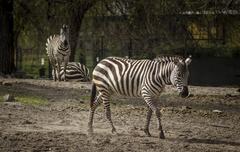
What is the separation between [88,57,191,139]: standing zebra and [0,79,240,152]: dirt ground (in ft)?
1.97

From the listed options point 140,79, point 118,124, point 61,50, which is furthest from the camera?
point 61,50

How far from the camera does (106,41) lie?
1013 inches

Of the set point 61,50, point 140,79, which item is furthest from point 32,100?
point 61,50

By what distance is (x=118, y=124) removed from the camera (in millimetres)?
11570

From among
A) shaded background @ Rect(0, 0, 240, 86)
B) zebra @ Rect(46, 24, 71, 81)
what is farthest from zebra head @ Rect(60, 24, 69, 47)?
shaded background @ Rect(0, 0, 240, 86)

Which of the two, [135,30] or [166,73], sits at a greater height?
[135,30]

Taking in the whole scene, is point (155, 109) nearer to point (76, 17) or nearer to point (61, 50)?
point (61, 50)

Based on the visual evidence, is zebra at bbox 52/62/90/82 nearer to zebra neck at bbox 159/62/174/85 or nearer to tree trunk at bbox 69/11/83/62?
tree trunk at bbox 69/11/83/62

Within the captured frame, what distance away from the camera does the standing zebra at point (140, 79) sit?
9.95 m

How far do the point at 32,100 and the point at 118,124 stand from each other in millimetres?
3982

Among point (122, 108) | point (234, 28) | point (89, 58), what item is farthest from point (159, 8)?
point (89, 58)

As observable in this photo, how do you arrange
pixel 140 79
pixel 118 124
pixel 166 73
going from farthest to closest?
pixel 118 124 < pixel 140 79 < pixel 166 73

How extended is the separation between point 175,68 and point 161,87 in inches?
17.8

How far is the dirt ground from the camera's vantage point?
9.15 meters
